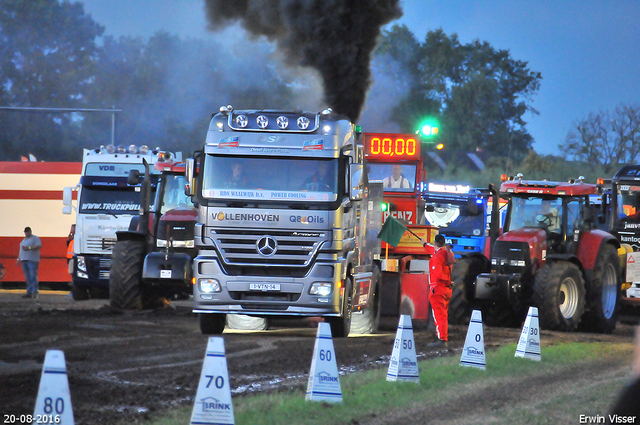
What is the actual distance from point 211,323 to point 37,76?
46.8 m

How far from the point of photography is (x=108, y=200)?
22156 millimetres

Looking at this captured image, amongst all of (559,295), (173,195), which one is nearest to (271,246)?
(559,295)

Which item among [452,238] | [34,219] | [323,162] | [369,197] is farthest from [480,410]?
[34,219]

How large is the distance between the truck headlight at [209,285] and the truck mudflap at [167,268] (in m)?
3.06

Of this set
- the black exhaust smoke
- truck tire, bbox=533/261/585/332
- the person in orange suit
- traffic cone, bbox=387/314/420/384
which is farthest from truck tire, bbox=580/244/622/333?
traffic cone, bbox=387/314/420/384

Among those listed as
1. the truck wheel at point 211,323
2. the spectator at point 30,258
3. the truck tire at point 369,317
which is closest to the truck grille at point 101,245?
the spectator at point 30,258

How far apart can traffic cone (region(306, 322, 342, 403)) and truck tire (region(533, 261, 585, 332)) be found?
358 inches

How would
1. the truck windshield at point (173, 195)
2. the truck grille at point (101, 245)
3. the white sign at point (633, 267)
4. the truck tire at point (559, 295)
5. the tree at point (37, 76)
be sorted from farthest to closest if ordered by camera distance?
1. the tree at point (37, 76)
2. the truck grille at point (101, 245)
3. the white sign at point (633, 267)
4. the truck windshield at point (173, 195)
5. the truck tire at point (559, 295)

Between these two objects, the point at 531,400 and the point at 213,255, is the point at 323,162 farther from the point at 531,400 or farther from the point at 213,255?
the point at 531,400

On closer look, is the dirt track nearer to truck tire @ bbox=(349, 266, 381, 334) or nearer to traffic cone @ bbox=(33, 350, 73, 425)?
truck tire @ bbox=(349, 266, 381, 334)

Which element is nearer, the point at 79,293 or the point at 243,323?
the point at 243,323

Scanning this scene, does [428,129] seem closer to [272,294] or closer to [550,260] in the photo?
[550,260]

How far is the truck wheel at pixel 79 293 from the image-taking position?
885 inches

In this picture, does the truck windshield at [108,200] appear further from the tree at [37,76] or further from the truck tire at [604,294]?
the tree at [37,76]
